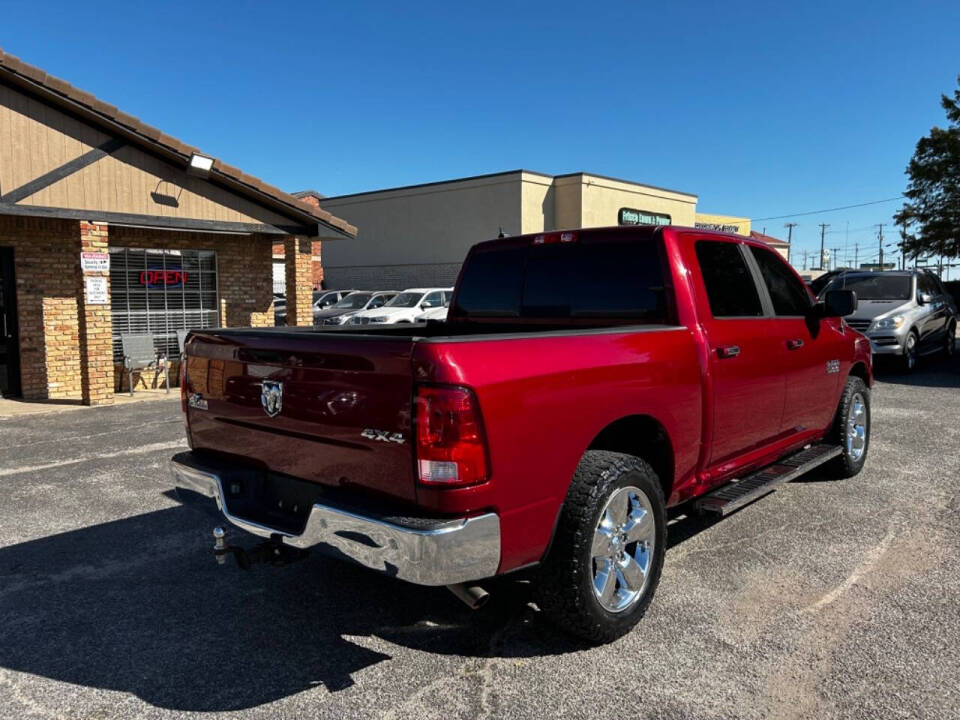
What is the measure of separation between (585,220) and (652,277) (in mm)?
25907

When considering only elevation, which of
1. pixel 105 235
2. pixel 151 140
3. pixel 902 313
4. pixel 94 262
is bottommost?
pixel 902 313

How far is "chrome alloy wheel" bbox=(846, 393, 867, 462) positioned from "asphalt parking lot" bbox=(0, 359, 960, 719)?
0.62 metres

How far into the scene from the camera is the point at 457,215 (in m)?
30.5

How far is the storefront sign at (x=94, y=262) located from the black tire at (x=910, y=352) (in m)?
13.0

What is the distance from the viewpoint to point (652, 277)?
159 inches

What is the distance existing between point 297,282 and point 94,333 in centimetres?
383

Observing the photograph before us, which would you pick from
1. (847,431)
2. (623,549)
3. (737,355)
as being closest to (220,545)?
(623,549)

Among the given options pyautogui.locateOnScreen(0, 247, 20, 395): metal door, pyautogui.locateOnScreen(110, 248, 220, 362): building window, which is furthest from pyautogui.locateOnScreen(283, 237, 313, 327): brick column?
pyautogui.locateOnScreen(0, 247, 20, 395): metal door

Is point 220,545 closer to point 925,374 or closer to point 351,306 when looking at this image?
point 925,374

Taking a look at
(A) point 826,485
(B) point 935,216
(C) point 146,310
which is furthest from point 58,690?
(B) point 935,216

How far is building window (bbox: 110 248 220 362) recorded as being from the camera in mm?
12250

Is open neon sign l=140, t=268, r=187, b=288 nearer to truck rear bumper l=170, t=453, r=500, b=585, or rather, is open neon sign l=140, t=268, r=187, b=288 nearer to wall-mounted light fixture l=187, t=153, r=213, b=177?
wall-mounted light fixture l=187, t=153, r=213, b=177

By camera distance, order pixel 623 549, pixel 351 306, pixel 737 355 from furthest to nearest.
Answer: pixel 351 306
pixel 737 355
pixel 623 549

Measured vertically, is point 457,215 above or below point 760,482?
above
